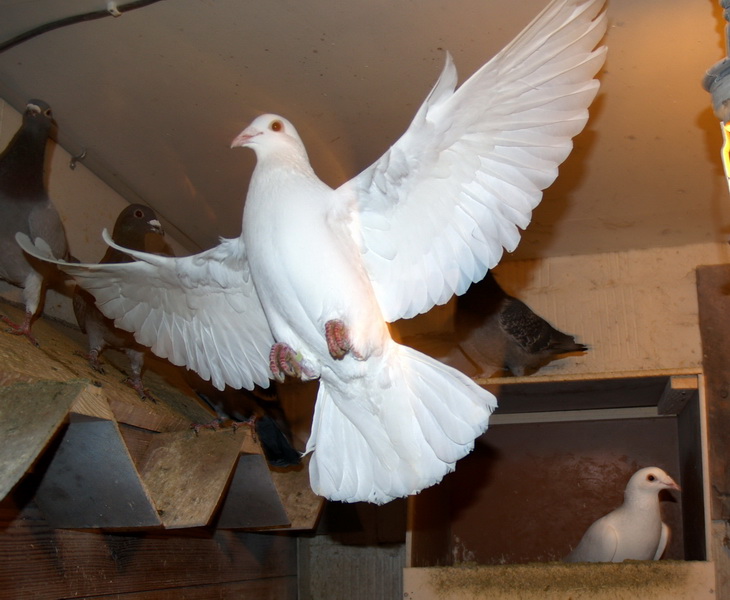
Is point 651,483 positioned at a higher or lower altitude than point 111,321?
lower

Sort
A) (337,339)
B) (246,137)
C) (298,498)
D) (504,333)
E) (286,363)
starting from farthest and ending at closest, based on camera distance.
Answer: (504,333) → (298,498) → (246,137) → (286,363) → (337,339)

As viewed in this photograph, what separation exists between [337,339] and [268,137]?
78cm

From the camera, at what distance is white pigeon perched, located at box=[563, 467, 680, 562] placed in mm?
3523

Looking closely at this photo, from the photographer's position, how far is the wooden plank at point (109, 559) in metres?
2.26

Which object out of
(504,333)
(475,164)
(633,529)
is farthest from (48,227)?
(633,529)

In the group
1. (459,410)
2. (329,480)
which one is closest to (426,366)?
(459,410)

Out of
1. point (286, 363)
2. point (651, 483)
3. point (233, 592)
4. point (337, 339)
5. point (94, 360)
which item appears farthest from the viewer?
point (651, 483)

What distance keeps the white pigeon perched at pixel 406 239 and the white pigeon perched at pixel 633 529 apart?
1.52 metres

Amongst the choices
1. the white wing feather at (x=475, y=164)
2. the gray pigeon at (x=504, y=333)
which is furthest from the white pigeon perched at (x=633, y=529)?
the white wing feather at (x=475, y=164)

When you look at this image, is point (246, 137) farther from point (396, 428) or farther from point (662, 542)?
point (662, 542)

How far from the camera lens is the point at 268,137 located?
8.70 feet

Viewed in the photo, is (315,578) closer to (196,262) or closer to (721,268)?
(196,262)

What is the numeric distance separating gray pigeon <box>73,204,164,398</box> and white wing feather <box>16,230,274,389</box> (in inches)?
14.4

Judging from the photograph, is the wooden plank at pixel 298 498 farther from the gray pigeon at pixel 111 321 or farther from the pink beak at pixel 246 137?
the pink beak at pixel 246 137
